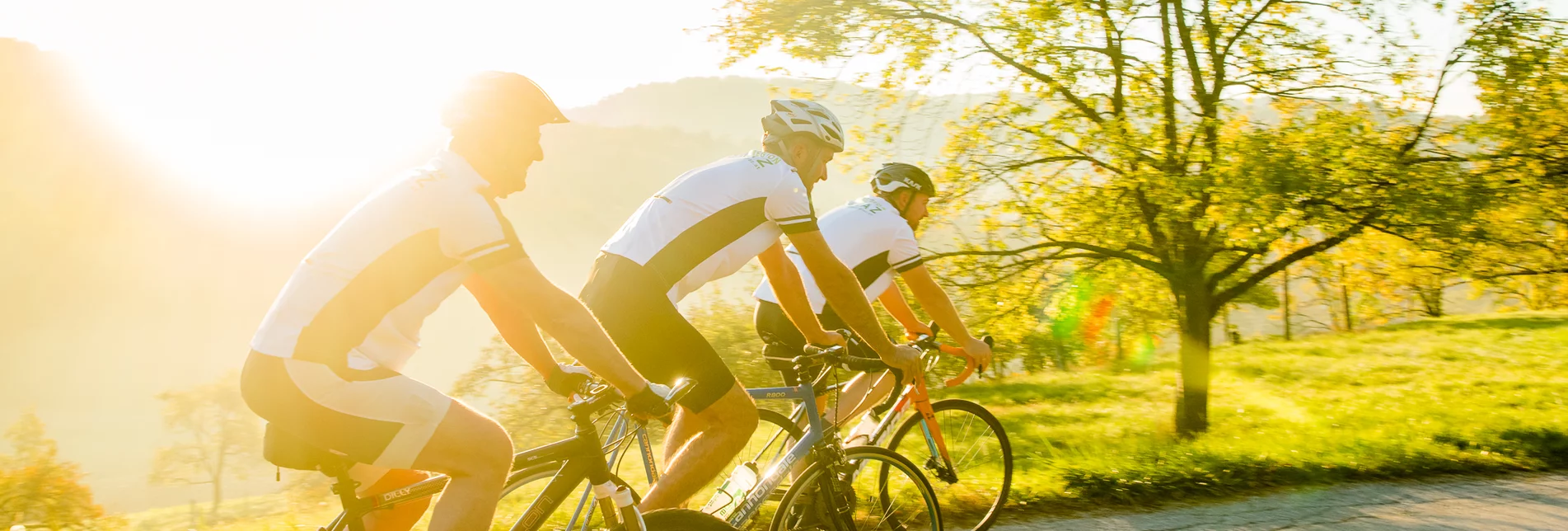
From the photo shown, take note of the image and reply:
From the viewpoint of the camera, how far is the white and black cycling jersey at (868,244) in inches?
193

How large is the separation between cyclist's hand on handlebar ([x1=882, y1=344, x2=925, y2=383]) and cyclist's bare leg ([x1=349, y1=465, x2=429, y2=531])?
69.8 inches

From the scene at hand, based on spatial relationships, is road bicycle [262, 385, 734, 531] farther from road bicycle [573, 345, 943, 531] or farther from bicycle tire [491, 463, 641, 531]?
road bicycle [573, 345, 943, 531]

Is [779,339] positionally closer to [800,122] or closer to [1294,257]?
[800,122]

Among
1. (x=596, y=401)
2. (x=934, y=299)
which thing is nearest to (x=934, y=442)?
(x=934, y=299)

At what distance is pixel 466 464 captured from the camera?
2.42m

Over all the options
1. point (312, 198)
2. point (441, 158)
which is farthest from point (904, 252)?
point (312, 198)

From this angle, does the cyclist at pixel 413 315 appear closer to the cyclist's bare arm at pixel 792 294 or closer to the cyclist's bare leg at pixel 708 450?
the cyclist's bare leg at pixel 708 450

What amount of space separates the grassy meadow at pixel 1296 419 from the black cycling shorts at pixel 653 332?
2.56m

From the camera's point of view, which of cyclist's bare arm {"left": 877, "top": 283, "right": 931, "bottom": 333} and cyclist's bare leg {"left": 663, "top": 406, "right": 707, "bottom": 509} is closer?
cyclist's bare leg {"left": 663, "top": 406, "right": 707, "bottom": 509}

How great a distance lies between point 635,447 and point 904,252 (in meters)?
1.65

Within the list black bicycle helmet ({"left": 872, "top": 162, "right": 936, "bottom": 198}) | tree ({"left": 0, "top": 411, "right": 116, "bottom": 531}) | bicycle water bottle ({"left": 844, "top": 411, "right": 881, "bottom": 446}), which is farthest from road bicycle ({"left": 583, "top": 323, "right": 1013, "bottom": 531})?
tree ({"left": 0, "top": 411, "right": 116, "bottom": 531})

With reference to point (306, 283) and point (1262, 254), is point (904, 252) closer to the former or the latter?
point (306, 283)

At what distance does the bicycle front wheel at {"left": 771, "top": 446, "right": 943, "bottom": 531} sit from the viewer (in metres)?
3.66

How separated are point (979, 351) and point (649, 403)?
2.36 metres
